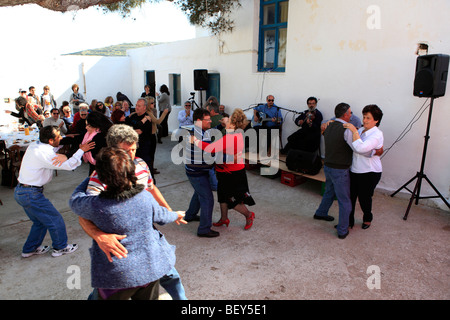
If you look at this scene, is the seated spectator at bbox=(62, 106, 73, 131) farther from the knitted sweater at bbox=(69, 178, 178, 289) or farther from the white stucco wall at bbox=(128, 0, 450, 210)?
the knitted sweater at bbox=(69, 178, 178, 289)

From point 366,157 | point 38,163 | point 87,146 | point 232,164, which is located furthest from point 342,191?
point 38,163

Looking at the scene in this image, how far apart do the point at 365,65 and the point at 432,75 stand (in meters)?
1.43

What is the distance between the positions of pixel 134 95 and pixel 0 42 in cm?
511


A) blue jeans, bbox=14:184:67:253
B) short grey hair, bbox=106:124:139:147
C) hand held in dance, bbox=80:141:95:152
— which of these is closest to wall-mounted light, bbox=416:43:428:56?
short grey hair, bbox=106:124:139:147

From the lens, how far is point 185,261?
340 cm

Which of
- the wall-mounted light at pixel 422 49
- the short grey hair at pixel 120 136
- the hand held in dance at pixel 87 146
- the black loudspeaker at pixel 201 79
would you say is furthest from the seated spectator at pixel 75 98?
the wall-mounted light at pixel 422 49

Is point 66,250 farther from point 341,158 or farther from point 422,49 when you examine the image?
point 422,49

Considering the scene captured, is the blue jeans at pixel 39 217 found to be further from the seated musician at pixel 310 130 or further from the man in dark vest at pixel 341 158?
the seated musician at pixel 310 130

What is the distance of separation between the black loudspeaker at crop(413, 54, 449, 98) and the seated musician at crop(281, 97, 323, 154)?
6.63 ft

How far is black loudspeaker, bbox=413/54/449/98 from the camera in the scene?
4.16 metres

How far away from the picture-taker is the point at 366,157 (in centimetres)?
372

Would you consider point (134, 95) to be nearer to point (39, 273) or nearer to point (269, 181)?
point (269, 181)
